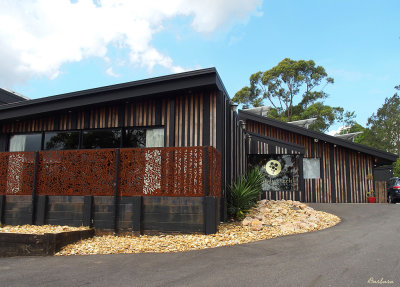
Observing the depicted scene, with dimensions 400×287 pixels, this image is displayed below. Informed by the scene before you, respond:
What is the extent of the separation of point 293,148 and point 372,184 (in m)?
5.33

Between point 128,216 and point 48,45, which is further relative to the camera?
point 48,45

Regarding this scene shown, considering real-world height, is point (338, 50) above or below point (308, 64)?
below

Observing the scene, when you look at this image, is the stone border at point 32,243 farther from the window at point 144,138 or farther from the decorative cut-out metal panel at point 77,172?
the window at point 144,138

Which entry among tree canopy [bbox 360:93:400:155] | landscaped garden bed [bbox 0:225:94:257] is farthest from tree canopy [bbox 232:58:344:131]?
landscaped garden bed [bbox 0:225:94:257]

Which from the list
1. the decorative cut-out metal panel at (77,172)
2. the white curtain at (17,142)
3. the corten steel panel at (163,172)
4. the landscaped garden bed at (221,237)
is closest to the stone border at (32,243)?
the landscaped garden bed at (221,237)

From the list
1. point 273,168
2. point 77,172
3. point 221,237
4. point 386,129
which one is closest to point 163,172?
point 221,237

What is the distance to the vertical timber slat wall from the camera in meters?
15.0

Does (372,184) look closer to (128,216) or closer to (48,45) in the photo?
(128,216)

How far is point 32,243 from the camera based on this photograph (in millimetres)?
5695

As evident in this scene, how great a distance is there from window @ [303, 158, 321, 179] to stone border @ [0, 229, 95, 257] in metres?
11.9

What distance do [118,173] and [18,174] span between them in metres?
2.68

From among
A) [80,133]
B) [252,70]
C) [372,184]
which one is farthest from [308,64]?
[80,133]

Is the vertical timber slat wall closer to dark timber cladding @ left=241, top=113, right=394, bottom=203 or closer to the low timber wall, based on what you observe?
dark timber cladding @ left=241, top=113, right=394, bottom=203

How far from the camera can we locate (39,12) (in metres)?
12.1
